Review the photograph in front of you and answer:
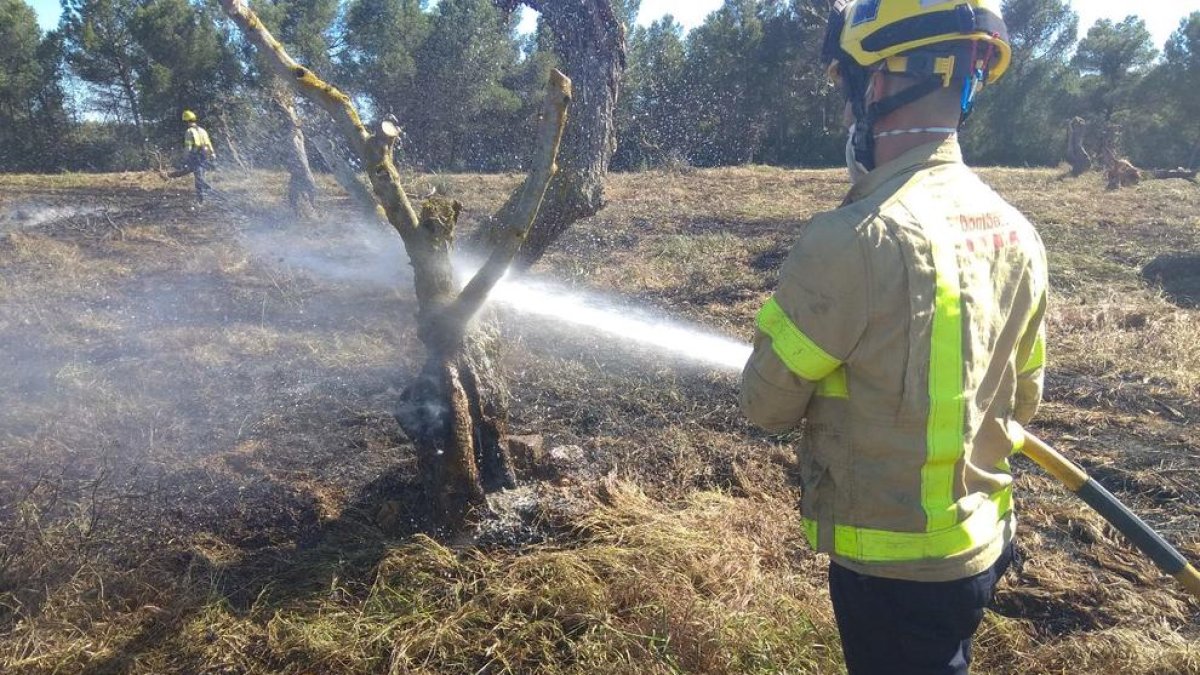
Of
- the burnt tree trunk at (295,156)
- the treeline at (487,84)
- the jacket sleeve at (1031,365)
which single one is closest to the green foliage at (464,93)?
the treeline at (487,84)

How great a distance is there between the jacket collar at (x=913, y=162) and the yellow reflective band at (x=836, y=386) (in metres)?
0.36

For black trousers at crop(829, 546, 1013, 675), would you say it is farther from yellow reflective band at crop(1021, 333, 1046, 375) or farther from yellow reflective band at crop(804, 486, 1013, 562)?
yellow reflective band at crop(1021, 333, 1046, 375)

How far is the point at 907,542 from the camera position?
5.26ft

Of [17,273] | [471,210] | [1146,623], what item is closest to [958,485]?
[1146,623]

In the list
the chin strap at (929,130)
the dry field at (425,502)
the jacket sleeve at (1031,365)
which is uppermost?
the chin strap at (929,130)

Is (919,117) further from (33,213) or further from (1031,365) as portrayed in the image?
(33,213)

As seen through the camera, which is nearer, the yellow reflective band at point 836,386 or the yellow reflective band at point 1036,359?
the yellow reflective band at point 836,386

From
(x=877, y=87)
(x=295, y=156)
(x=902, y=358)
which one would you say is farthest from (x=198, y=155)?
(x=902, y=358)

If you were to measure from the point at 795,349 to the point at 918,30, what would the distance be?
2.29 feet

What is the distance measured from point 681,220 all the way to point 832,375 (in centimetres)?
1019

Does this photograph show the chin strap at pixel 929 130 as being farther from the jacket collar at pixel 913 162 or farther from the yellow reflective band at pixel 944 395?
the yellow reflective band at pixel 944 395

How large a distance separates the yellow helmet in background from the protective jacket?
20 centimetres

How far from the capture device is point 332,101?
3.56 meters

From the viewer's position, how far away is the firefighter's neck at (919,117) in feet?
5.34
